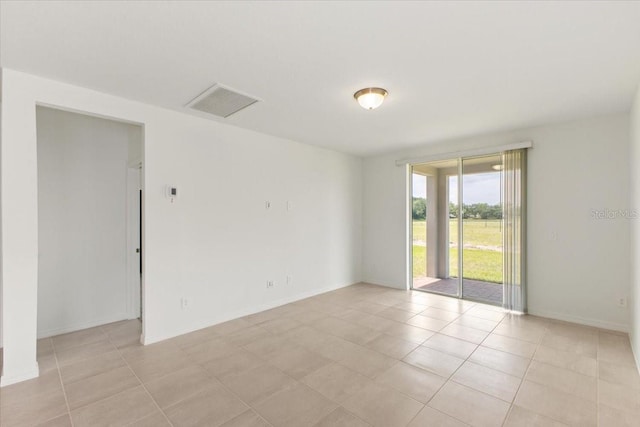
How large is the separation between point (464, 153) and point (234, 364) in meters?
4.44

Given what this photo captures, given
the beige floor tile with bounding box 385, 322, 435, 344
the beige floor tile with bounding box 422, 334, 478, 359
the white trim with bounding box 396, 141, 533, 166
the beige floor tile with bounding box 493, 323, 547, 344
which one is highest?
the white trim with bounding box 396, 141, 533, 166

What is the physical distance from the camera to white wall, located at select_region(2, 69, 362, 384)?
8.30 feet

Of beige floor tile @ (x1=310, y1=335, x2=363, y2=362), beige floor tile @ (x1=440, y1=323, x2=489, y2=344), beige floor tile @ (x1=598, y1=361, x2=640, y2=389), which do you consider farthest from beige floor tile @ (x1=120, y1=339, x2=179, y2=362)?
beige floor tile @ (x1=598, y1=361, x2=640, y2=389)

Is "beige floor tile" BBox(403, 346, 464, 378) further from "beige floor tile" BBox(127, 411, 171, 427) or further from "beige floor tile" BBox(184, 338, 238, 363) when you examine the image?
"beige floor tile" BBox(127, 411, 171, 427)

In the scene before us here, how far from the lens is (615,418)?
6.68 ft

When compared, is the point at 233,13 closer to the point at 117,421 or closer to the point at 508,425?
the point at 117,421

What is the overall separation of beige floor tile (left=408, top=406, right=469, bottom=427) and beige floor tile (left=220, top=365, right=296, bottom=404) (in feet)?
3.32

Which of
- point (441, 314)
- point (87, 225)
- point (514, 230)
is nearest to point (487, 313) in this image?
point (441, 314)

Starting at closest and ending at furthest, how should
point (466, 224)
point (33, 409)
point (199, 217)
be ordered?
point (33, 409) < point (199, 217) < point (466, 224)

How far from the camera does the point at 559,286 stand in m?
3.97

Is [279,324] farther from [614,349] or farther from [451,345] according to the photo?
[614,349]

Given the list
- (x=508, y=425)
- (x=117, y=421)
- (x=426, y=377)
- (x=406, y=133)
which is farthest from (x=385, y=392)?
(x=406, y=133)

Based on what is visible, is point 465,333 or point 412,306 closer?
point 465,333

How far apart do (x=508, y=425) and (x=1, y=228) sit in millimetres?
4243
